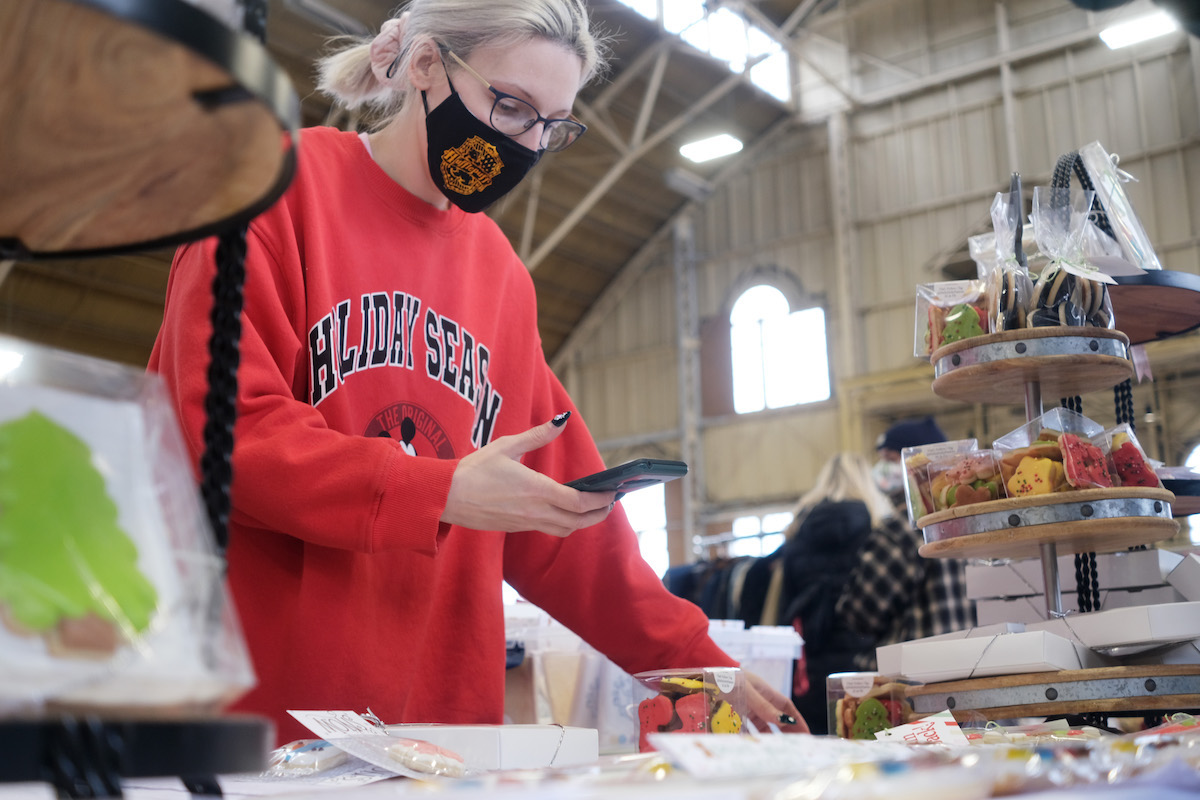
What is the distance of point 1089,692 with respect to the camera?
1275 mm

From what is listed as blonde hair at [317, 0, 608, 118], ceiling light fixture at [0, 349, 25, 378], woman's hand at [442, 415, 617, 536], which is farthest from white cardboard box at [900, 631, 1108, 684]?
ceiling light fixture at [0, 349, 25, 378]

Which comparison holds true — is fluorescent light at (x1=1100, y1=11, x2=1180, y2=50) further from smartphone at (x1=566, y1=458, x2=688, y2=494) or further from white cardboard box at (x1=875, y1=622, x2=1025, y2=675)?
smartphone at (x1=566, y1=458, x2=688, y2=494)

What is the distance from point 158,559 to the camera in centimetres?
48

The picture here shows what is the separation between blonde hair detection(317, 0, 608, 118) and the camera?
1.47 metres

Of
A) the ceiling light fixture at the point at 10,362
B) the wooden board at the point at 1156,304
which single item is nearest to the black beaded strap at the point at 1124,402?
the wooden board at the point at 1156,304

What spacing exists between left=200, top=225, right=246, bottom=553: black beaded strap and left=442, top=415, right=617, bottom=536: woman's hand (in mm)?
483

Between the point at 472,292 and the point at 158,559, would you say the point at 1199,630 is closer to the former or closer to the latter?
the point at 472,292

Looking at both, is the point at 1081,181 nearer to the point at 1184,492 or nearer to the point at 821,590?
the point at 1184,492

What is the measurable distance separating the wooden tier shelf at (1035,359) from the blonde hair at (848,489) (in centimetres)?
303

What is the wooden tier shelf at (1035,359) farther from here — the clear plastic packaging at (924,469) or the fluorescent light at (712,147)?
the fluorescent light at (712,147)

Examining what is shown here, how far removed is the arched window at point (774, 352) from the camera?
12.5 m

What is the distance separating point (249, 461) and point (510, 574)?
0.67 m

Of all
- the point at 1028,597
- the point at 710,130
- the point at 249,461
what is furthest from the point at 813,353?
the point at 249,461

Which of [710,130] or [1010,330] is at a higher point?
[710,130]
